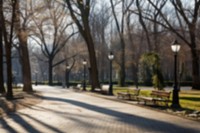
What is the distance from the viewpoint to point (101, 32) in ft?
291

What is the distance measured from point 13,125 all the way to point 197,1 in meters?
35.5

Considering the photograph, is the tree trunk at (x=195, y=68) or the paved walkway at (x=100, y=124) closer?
the paved walkway at (x=100, y=124)

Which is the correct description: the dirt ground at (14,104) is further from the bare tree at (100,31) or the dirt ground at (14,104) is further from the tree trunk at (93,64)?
the bare tree at (100,31)

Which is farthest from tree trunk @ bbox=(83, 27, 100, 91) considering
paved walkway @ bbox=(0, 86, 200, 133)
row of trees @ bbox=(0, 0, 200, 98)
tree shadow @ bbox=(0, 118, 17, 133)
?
tree shadow @ bbox=(0, 118, 17, 133)

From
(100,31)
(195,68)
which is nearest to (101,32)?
(100,31)

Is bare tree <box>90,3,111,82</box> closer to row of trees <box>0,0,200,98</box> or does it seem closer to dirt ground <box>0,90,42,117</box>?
row of trees <box>0,0,200,98</box>

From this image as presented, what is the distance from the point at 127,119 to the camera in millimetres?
16953

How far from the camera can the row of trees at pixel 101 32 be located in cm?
4190

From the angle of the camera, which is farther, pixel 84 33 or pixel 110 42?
pixel 110 42

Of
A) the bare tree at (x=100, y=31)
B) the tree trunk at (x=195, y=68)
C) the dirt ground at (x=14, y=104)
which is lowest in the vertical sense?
the dirt ground at (x=14, y=104)

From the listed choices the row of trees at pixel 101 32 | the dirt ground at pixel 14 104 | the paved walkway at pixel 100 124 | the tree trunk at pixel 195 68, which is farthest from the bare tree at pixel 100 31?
the paved walkway at pixel 100 124

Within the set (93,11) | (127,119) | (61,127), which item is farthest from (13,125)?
(93,11)

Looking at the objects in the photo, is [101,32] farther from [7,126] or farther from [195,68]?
[7,126]

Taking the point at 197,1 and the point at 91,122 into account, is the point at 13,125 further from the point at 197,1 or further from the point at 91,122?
the point at 197,1
